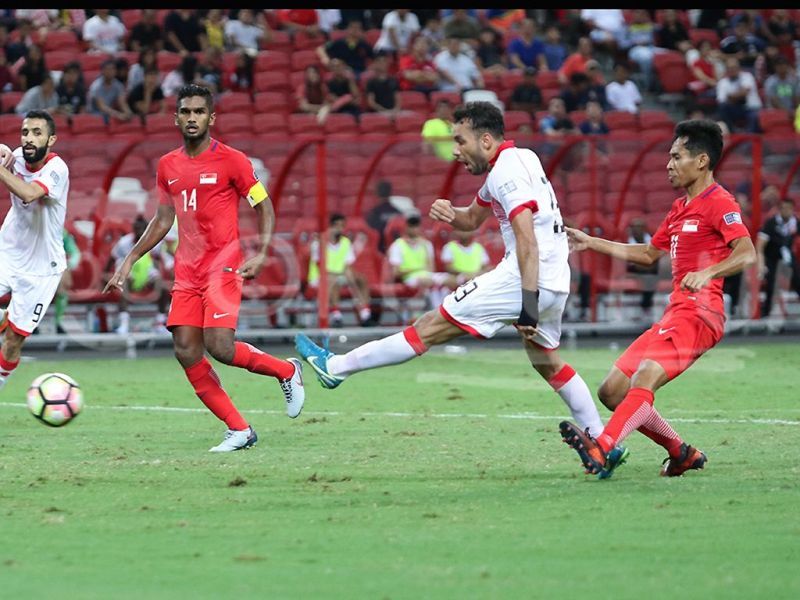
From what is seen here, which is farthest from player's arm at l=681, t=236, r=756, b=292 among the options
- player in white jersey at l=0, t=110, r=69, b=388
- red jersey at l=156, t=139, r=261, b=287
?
player in white jersey at l=0, t=110, r=69, b=388

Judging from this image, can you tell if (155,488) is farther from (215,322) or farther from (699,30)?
(699,30)

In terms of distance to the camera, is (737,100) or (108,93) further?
(737,100)

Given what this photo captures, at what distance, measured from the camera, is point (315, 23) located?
2488 centimetres

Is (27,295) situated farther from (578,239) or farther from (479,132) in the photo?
(578,239)

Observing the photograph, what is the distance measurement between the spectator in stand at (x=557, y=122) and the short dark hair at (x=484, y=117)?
13.6 m

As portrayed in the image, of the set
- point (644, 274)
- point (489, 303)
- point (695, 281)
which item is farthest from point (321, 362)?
point (644, 274)

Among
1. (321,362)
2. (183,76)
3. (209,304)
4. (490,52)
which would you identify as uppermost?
(490,52)

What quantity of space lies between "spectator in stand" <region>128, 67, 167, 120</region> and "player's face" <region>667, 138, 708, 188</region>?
554 inches

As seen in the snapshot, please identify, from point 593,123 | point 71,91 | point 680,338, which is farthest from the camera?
point 593,123

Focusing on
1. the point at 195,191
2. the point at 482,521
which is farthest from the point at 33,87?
the point at 482,521

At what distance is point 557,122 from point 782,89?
4.96 m

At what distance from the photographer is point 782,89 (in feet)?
80.5

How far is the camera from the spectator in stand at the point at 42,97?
20859 millimetres

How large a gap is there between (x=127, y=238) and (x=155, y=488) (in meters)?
9.74
